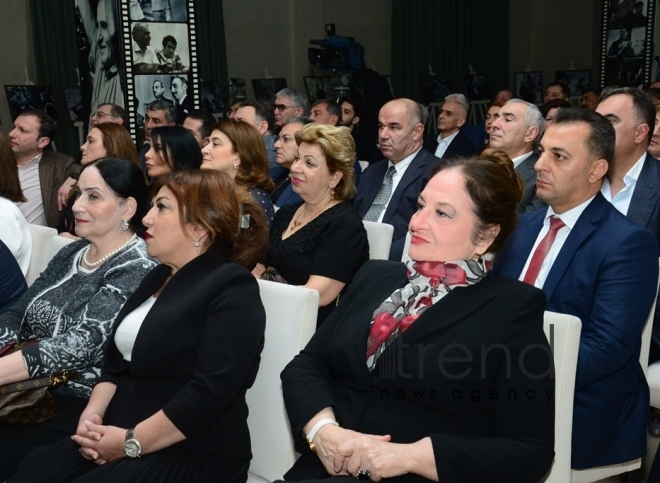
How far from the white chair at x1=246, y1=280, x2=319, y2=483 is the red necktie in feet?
2.67

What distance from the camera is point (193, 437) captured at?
2172mm

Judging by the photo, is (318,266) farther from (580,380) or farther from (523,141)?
(523,141)

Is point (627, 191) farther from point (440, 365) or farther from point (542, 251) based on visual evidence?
point (440, 365)

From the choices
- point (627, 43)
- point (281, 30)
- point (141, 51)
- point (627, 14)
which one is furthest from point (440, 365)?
point (281, 30)

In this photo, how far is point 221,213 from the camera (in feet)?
7.96

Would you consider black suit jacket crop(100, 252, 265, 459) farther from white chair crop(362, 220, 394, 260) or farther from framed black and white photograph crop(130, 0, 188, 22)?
framed black and white photograph crop(130, 0, 188, 22)

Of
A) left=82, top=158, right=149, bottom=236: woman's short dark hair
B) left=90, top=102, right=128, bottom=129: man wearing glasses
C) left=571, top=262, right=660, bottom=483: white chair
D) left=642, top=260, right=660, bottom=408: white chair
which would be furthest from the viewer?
left=90, top=102, right=128, bottom=129: man wearing glasses

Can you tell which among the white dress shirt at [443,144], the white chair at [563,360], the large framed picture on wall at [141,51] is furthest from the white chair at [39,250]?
the white dress shirt at [443,144]

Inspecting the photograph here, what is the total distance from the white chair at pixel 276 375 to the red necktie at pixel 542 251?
81 centimetres

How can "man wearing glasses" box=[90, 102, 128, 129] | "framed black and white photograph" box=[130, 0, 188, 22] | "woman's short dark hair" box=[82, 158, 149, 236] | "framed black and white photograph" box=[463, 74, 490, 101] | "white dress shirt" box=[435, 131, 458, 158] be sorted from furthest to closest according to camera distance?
1. "framed black and white photograph" box=[463, 74, 490, 101]
2. "white dress shirt" box=[435, 131, 458, 158]
3. "man wearing glasses" box=[90, 102, 128, 129]
4. "framed black and white photograph" box=[130, 0, 188, 22]
5. "woman's short dark hair" box=[82, 158, 149, 236]

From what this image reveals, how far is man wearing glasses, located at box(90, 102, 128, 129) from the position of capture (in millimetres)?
6695

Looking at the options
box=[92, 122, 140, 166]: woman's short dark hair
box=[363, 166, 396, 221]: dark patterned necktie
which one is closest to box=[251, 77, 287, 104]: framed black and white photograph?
box=[363, 166, 396, 221]: dark patterned necktie

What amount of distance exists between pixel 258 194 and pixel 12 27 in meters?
6.87

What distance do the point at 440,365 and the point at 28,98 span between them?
843 cm
